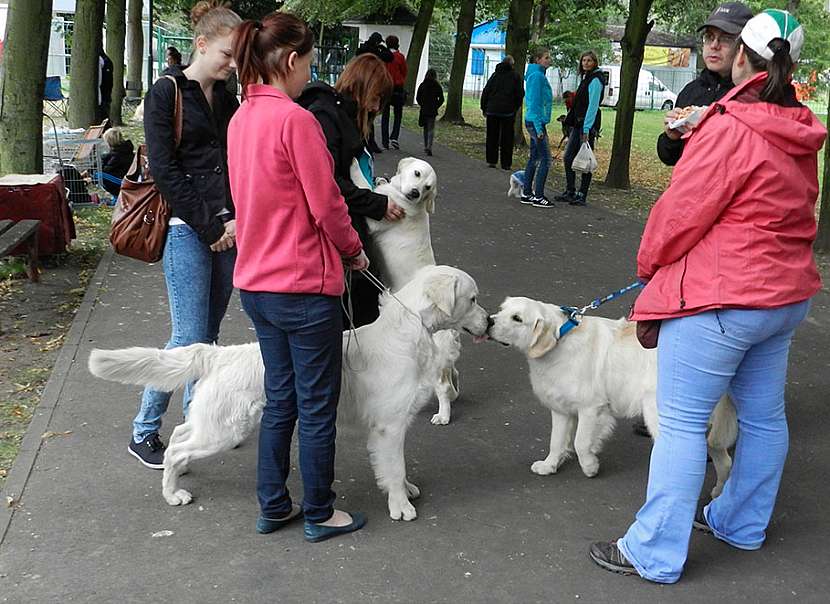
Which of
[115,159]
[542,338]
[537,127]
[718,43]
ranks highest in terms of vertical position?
[718,43]

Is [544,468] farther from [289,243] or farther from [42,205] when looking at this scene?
[42,205]

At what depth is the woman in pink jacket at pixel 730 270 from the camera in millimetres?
3305

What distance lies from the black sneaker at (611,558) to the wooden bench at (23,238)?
17.4 ft

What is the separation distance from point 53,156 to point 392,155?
7.83 metres

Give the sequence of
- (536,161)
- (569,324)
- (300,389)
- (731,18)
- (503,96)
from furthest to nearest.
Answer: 1. (503,96)
2. (536,161)
3. (569,324)
4. (731,18)
5. (300,389)

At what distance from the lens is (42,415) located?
543 cm

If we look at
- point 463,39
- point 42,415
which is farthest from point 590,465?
point 463,39

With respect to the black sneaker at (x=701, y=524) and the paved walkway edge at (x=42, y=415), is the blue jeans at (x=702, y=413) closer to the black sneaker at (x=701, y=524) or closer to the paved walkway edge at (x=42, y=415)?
the black sneaker at (x=701, y=524)

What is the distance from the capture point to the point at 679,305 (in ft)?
11.4

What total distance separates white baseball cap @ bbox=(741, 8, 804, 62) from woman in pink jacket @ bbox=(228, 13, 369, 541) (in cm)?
167

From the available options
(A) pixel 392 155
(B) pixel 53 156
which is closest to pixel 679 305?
(B) pixel 53 156

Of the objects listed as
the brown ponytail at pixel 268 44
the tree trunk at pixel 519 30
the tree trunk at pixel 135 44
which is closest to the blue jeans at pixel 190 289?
the brown ponytail at pixel 268 44

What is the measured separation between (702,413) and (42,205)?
7.16 meters

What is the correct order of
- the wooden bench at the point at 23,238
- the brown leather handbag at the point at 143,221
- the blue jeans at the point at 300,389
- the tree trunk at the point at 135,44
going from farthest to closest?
the tree trunk at the point at 135,44, the wooden bench at the point at 23,238, the brown leather handbag at the point at 143,221, the blue jeans at the point at 300,389
